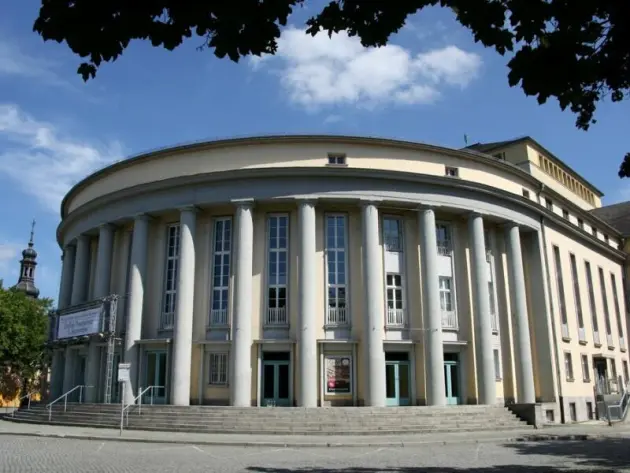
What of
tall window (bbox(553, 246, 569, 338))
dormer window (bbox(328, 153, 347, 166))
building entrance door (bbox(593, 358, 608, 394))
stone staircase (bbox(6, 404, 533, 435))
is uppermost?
dormer window (bbox(328, 153, 347, 166))

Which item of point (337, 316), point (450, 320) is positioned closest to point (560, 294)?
point (450, 320)

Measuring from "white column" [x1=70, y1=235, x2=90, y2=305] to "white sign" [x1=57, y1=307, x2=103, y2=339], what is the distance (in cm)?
167

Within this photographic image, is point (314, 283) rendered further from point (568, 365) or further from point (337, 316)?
point (568, 365)

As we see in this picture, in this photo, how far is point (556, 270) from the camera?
109 feet

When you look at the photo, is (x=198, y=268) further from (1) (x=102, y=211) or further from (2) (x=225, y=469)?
(2) (x=225, y=469)

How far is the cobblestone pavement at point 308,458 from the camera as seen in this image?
11969 mm

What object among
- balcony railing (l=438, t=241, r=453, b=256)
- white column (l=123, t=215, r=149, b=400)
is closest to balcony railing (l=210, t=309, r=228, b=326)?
white column (l=123, t=215, r=149, b=400)

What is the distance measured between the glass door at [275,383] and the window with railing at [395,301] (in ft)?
16.5

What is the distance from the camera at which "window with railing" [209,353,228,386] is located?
25.8 meters

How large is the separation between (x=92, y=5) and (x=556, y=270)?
32.3 m

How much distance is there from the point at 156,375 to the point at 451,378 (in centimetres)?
1339

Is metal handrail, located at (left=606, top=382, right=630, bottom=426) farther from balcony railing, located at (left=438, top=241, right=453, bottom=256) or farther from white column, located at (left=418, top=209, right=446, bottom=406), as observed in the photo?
balcony railing, located at (left=438, top=241, right=453, bottom=256)

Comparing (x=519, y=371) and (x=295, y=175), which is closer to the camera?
(x=295, y=175)

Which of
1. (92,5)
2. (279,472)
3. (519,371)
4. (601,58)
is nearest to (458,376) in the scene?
(519,371)
